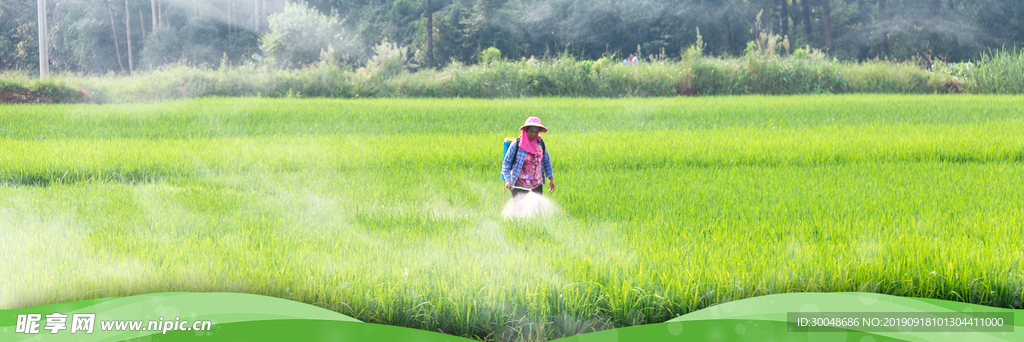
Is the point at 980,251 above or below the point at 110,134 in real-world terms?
above

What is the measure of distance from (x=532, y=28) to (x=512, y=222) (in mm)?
31433

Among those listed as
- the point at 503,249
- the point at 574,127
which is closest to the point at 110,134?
the point at 574,127

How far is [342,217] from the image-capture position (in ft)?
14.1

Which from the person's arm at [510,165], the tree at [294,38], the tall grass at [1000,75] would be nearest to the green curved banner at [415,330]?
the person's arm at [510,165]

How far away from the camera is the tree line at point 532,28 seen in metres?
31.5

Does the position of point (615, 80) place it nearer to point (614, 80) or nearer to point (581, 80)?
point (614, 80)

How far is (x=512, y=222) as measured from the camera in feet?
13.1

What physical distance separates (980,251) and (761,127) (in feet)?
23.0

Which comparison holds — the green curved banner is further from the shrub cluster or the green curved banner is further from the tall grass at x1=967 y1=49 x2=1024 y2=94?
the tall grass at x1=967 y1=49 x2=1024 y2=94

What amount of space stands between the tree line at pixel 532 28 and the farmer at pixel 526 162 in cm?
2610

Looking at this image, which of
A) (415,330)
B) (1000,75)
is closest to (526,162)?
(415,330)

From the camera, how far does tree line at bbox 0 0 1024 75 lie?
31.5m

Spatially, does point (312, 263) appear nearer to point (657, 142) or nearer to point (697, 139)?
point (657, 142)

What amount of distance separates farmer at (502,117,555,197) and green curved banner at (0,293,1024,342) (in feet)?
6.21
